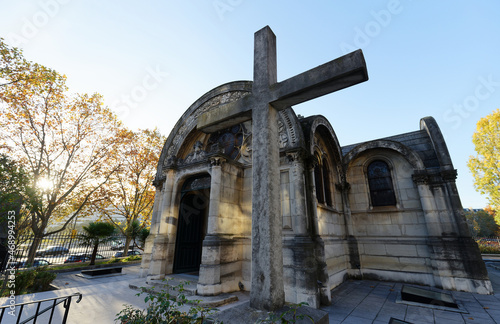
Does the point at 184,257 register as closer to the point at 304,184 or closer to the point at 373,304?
the point at 304,184

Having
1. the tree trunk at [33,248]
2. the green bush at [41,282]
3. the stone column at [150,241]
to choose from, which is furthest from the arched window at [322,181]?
the tree trunk at [33,248]

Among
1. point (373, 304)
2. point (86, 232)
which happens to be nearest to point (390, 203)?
point (373, 304)

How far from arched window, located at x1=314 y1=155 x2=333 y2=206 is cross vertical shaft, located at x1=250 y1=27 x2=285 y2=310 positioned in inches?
247

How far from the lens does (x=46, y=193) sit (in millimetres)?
13766

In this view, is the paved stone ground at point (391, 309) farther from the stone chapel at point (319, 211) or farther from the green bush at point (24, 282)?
the green bush at point (24, 282)

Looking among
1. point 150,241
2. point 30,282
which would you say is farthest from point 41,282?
point 150,241

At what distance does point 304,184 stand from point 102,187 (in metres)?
19.2

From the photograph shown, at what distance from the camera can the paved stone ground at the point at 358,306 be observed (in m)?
5.49

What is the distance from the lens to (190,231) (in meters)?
10.7

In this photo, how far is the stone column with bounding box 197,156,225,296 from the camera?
693 cm

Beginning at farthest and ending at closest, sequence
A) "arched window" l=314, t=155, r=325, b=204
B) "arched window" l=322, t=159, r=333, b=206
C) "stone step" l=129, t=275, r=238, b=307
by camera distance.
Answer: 1. "arched window" l=322, t=159, r=333, b=206
2. "arched window" l=314, t=155, r=325, b=204
3. "stone step" l=129, t=275, r=238, b=307

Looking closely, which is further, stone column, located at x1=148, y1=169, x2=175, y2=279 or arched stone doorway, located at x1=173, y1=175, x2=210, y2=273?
arched stone doorway, located at x1=173, y1=175, x2=210, y2=273

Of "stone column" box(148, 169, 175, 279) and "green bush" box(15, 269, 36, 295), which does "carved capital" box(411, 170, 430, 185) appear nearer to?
"stone column" box(148, 169, 175, 279)

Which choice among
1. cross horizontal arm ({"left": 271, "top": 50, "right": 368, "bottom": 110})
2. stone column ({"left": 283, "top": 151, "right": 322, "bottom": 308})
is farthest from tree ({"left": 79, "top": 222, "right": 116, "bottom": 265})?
cross horizontal arm ({"left": 271, "top": 50, "right": 368, "bottom": 110})
